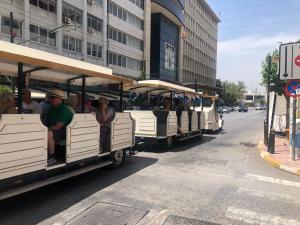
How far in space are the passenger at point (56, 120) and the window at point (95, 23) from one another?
101 feet

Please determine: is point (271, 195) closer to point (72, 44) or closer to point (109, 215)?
point (109, 215)

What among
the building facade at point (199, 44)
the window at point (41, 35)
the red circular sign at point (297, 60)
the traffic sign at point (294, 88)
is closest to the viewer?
the red circular sign at point (297, 60)

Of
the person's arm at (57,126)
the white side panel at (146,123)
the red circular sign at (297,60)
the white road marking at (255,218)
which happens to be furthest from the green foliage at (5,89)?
the red circular sign at (297,60)

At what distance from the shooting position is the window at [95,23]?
119 ft

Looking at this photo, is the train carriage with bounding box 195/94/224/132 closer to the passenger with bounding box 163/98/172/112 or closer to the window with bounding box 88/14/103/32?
the passenger with bounding box 163/98/172/112

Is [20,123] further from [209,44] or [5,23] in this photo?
[209,44]

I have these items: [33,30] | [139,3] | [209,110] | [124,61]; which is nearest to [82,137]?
[209,110]

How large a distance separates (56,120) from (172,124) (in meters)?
6.60

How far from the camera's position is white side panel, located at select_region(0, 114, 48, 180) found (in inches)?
201

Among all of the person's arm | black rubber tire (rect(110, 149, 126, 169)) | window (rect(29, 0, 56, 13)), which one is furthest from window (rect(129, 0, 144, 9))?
the person's arm

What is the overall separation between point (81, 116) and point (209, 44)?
104 metres

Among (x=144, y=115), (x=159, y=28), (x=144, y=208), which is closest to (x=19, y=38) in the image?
(x=144, y=115)

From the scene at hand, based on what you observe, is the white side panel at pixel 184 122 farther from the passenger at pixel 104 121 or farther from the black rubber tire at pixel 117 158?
the passenger at pixel 104 121

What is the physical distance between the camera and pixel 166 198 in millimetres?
6422
